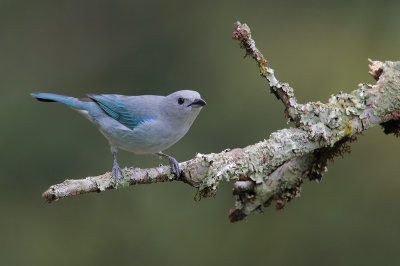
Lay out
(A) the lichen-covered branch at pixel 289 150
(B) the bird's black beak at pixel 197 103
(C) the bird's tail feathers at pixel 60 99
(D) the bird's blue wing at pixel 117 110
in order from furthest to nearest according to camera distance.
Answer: (C) the bird's tail feathers at pixel 60 99 < (D) the bird's blue wing at pixel 117 110 < (B) the bird's black beak at pixel 197 103 < (A) the lichen-covered branch at pixel 289 150

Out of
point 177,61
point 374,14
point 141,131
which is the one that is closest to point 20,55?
point 177,61

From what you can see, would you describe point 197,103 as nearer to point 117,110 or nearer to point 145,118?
point 145,118

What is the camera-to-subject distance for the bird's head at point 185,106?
4.40 m

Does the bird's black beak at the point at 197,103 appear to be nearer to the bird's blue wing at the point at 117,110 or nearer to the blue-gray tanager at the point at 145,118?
the blue-gray tanager at the point at 145,118

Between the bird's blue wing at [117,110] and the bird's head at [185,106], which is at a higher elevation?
the bird's blue wing at [117,110]

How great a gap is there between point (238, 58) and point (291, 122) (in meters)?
3.23

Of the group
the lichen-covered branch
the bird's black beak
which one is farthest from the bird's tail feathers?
the lichen-covered branch

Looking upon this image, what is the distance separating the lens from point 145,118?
4625 mm

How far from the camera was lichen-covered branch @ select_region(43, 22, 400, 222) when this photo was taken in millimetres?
3502

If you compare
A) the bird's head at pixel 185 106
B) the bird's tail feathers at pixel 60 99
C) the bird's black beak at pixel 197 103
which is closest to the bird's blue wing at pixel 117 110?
the bird's tail feathers at pixel 60 99

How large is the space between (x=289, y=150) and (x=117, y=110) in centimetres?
193

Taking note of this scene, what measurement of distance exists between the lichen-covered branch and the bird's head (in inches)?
32.3

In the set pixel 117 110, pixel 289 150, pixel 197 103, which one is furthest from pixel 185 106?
pixel 289 150

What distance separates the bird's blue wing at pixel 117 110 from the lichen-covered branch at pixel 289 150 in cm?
103
